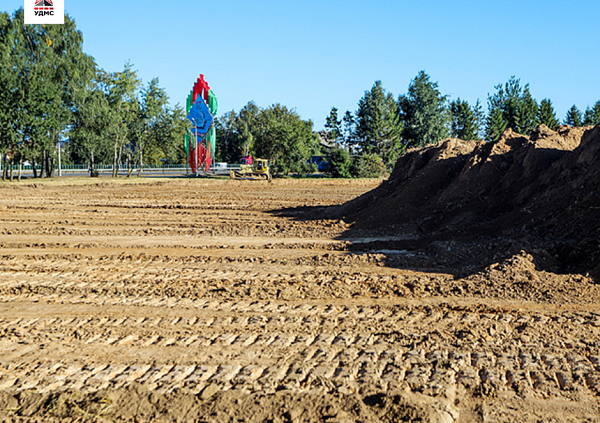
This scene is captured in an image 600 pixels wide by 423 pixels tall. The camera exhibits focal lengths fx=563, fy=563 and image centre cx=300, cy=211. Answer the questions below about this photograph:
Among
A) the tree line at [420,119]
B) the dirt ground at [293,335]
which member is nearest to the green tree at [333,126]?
the tree line at [420,119]

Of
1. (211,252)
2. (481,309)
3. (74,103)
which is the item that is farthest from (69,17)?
(481,309)

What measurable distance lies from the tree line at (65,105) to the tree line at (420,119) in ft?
53.9

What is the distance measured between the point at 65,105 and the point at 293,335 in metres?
41.8

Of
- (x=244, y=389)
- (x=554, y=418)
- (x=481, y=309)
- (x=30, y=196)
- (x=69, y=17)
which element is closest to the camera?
(x=554, y=418)

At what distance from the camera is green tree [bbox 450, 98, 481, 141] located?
65938mm

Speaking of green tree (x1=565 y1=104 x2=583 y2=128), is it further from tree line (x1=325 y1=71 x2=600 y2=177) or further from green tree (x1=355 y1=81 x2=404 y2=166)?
green tree (x1=355 y1=81 x2=404 y2=166)

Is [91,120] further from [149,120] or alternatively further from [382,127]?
[382,127]

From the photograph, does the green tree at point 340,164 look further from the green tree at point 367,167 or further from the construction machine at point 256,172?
the construction machine at point 256,172

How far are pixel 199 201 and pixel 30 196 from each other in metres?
9.06

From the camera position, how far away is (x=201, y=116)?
146ft

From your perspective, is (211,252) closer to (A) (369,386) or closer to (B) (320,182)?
(A) (369,386)

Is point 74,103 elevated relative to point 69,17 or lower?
lower

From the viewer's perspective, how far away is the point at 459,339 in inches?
276

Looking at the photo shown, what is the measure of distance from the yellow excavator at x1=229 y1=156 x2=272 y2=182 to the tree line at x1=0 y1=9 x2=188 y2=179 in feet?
26.6
